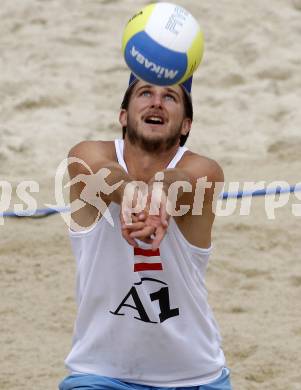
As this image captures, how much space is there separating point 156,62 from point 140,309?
0.75m

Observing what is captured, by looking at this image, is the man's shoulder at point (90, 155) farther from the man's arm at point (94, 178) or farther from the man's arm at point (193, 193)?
the man's arm at point (193, 193)

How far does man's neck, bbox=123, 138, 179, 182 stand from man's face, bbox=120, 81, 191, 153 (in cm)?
2

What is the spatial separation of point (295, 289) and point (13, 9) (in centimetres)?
427

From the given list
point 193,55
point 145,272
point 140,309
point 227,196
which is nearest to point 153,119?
point 193,55

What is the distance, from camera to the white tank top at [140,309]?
10.2 ft

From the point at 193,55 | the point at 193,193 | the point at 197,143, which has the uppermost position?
the point at 193,55

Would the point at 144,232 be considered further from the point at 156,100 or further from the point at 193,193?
the point at 156,100

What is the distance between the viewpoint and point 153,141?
3207 millimetres

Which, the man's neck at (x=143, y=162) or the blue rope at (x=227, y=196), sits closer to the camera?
the man's neck at (x=143, y=162)

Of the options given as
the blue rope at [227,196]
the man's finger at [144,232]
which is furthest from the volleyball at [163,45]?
the blue rope at [227,196]

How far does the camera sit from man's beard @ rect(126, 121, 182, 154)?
3.21m

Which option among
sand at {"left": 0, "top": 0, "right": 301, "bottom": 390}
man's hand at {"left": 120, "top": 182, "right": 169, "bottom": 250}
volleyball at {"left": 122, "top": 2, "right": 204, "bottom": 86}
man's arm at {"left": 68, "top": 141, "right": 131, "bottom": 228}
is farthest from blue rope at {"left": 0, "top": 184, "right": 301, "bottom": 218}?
man's hand at {"left": 120, "top": 182, "right": 169, "bottom": 250}

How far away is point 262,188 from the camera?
6125mm

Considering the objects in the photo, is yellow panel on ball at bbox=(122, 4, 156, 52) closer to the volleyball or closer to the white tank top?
the volleyball
